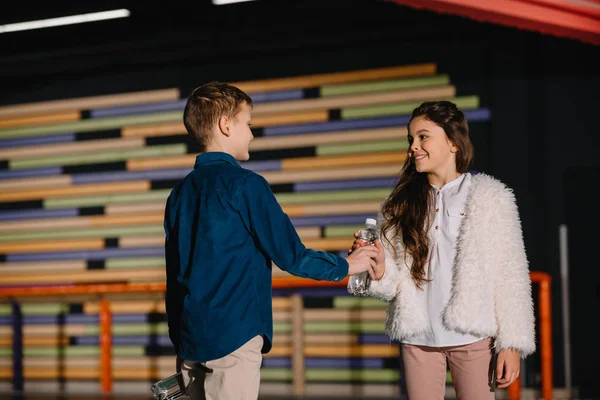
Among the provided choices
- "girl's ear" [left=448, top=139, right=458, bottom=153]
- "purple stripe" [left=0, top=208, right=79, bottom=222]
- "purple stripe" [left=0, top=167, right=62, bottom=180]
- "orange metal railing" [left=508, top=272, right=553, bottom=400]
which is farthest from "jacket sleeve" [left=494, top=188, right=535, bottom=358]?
"purple stripe" [left=0, top=167, right=62, bottom=180]

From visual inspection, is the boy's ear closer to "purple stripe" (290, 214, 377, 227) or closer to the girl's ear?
the girl's ear

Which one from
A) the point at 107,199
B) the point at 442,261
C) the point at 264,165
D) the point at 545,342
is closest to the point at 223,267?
the point at 442,261

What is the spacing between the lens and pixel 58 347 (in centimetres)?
702

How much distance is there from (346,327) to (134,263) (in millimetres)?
2098

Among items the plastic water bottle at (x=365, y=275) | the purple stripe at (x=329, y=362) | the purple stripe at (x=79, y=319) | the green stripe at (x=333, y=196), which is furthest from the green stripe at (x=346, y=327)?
the plastic water bottle at (x=365, y=275)

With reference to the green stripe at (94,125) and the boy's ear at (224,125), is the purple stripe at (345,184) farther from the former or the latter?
the boy's ear at (224,125)

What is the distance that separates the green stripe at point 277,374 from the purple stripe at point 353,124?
6.92ft

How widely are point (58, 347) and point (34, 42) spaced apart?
9.59 feet

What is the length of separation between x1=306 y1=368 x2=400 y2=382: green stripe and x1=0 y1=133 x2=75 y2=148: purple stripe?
3.22m

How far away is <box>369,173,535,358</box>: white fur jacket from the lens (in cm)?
251

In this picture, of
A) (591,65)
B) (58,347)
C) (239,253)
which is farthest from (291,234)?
(58,347)

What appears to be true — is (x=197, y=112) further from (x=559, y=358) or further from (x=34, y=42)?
(x=34, y=42)

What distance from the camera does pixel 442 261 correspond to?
2648 millimetres

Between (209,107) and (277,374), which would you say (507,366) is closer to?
(209,107)
